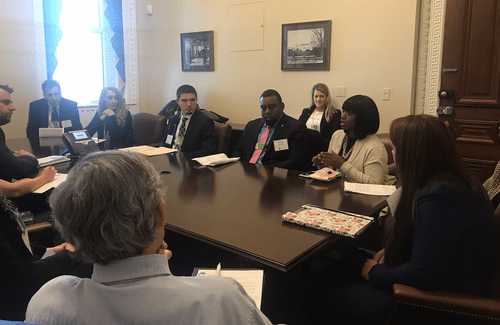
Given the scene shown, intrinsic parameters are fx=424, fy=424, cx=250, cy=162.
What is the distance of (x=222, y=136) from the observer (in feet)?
13.2

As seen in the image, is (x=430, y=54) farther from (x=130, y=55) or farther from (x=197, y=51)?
(x=130, y=55)

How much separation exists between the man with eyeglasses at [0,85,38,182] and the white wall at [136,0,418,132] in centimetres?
345

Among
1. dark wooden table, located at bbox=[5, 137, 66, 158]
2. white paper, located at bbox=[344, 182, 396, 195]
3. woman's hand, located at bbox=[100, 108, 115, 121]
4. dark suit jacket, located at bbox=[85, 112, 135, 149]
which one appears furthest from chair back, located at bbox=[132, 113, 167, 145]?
white paper, located at bbox=[344, 182, 396, 195]

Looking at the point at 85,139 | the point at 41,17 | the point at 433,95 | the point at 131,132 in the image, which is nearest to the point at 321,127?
the point at 433,95

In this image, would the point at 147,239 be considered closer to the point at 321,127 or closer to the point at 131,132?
the point at 131,132

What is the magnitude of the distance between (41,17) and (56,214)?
19.2ft

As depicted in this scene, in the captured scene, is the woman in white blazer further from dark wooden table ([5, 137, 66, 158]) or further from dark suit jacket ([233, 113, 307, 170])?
dark wooden table ([5, 137, 66, 158])

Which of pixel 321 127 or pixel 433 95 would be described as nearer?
pixel 433 95

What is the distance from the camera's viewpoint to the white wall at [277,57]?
4680mm

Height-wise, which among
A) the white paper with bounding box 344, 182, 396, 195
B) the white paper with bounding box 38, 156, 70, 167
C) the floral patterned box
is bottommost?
the floral patterned box

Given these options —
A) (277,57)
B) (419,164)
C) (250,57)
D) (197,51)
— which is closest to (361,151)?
(419,164)

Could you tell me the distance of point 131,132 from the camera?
4500mm

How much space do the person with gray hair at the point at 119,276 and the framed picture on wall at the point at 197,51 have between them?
560 cm

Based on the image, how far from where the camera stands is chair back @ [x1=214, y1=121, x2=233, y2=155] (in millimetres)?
4000
